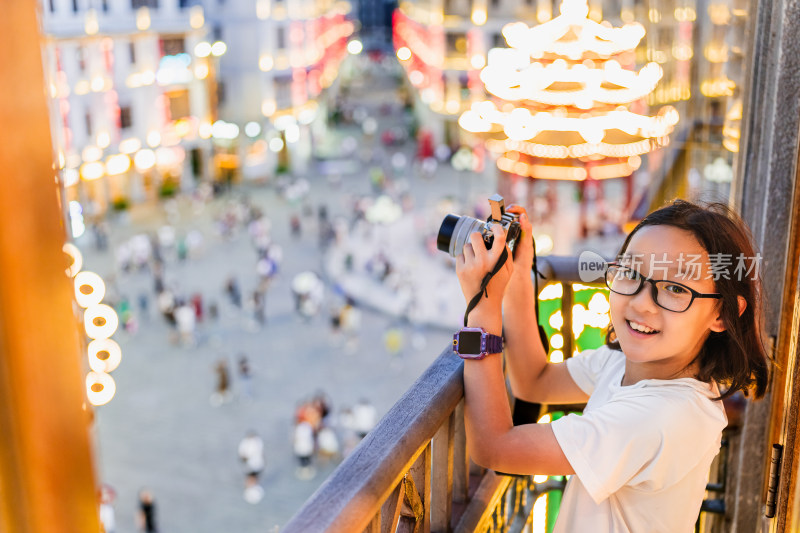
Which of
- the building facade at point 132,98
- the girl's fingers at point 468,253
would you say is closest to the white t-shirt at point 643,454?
the girl's fingers at point 468,253

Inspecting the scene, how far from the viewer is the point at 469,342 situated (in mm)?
2324

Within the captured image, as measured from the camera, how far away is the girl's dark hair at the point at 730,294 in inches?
88.4

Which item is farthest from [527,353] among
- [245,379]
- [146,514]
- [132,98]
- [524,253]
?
[132,98]

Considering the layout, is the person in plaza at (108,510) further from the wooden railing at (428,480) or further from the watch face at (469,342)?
the watch face at (469,342)

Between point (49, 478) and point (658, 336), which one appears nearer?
point (49, 478)

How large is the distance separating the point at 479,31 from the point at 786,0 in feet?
111

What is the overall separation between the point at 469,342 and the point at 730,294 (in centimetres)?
71

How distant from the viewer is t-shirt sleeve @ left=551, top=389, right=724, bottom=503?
6.85 feet

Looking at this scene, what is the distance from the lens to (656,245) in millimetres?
2289

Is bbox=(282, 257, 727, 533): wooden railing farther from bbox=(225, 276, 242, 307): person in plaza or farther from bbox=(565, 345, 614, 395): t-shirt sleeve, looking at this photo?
bbox=(225, 276, 242, 307): person in plaza

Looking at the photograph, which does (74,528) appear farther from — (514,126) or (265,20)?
(265,20)

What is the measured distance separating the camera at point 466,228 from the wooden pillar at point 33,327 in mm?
1511

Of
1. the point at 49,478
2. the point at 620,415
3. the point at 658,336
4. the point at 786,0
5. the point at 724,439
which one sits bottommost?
the point at 724,439

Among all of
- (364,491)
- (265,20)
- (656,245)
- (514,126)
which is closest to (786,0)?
(656,245)
